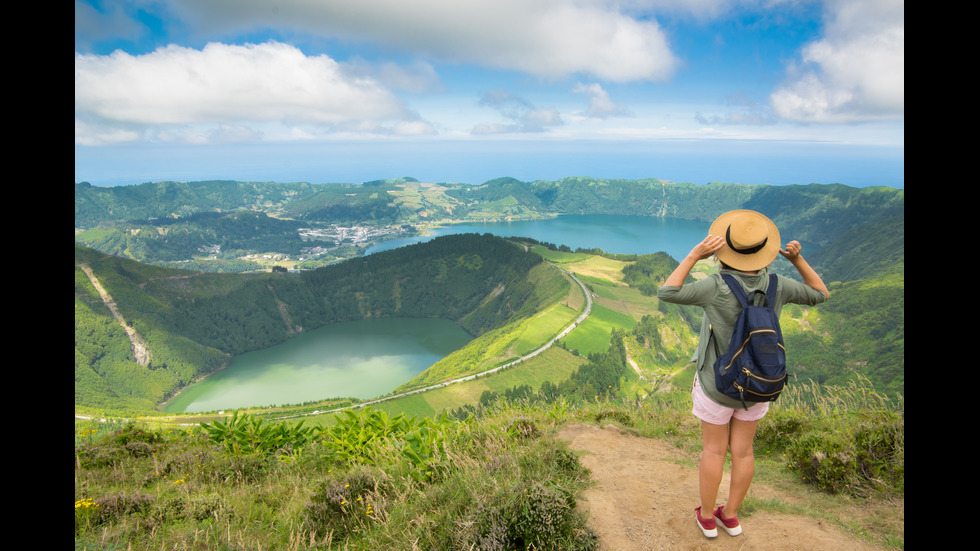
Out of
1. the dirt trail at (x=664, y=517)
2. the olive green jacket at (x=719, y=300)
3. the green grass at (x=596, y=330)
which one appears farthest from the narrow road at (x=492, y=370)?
the olive green jacket at (x=719, y=300)

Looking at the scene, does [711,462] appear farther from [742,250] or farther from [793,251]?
[793,251]

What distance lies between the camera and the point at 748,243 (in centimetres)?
397

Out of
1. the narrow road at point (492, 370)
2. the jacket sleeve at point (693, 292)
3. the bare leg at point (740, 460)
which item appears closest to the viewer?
the jacket sleeve at point (693, 292)

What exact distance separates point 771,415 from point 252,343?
14648cm

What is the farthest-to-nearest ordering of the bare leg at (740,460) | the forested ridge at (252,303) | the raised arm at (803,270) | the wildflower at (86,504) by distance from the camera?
the forested ridge at (252,303) < the wildflower at (86,504) < the raised arm at (803,270) < the bare leg at (740,460)

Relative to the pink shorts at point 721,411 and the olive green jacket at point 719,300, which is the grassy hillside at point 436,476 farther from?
the olive green jacket at point 719,300

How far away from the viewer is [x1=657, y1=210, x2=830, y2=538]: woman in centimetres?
403

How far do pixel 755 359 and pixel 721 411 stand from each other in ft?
2.26

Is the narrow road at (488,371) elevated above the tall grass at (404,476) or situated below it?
below

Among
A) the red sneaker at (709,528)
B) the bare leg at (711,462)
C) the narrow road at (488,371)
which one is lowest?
the narrow road at (488,371)

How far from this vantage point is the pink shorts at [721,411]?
162 inches

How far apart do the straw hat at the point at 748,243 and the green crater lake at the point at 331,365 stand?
310ft

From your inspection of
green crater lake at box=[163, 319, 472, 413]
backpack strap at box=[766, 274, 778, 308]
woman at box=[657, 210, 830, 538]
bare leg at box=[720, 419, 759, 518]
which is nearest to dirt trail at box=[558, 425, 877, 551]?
woman at box=[657, 210, 830, 538]
